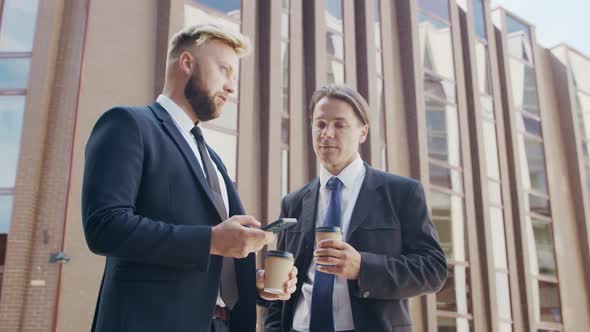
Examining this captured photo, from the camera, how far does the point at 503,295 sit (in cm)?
1517

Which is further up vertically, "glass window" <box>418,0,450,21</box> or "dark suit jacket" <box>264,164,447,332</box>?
"glass window" <box>418,0,450,21</box>

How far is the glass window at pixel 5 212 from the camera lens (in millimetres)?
8359

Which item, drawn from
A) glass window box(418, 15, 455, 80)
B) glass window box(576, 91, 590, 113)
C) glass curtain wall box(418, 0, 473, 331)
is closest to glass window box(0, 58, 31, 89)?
glass curtain wall box(418, 0, 473, 331)

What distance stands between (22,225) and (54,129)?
5.44 feet

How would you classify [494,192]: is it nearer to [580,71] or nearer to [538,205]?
[538,205]

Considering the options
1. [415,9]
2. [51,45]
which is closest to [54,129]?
[51,45]

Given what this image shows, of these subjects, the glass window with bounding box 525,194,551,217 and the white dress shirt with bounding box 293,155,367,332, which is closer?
the white dress shirt with bounding box 293,155,367,332

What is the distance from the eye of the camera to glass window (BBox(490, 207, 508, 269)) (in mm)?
15344

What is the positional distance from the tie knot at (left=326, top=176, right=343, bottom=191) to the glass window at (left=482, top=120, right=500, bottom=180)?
14077 mm

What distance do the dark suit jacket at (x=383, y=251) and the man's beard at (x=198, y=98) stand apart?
40.0 inches

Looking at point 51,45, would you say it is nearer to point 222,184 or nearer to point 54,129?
point 54,129

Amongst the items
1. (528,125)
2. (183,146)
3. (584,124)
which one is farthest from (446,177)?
(183,146)

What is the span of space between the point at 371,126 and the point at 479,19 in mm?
7298

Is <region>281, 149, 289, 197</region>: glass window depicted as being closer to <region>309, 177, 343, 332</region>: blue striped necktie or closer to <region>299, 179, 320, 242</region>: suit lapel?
Answer: <region>299, 179, 320, 242</region>: suit lapel
